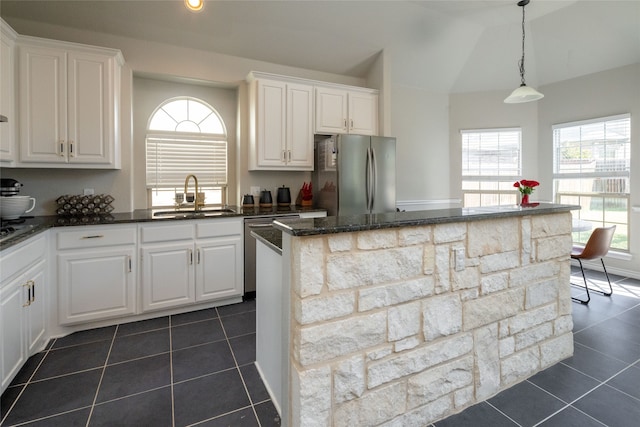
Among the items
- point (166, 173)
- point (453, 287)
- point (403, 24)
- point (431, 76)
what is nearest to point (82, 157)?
point (166, 173)

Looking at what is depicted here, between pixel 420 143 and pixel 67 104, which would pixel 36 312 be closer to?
pixel 67 104

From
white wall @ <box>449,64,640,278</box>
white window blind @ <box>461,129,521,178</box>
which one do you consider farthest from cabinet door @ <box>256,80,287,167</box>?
white window blind @ <box>461,129,521,178</box>

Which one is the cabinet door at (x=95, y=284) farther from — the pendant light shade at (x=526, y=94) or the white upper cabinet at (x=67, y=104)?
the pendant light shade at (x=526, y=94)

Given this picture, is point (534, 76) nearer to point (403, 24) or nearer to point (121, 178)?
point (403, 24)

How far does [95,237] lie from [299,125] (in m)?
2.31

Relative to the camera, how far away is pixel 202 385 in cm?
191

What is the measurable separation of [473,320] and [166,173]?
3.35 meters

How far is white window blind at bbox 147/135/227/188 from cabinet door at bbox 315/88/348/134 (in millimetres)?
1201

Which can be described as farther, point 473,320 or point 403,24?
point 403,24

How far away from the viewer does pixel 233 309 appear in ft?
10.1

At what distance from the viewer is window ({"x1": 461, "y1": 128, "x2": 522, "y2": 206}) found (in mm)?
4906

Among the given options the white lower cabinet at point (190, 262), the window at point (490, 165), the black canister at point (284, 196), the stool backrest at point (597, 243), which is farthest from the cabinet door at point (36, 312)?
the window at point (490, 165)

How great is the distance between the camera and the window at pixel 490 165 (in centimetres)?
491

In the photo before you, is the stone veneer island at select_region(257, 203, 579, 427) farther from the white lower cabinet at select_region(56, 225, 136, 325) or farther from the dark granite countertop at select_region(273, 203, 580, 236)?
the white lower cabinet at select_region(56, 225, 136, 325)
